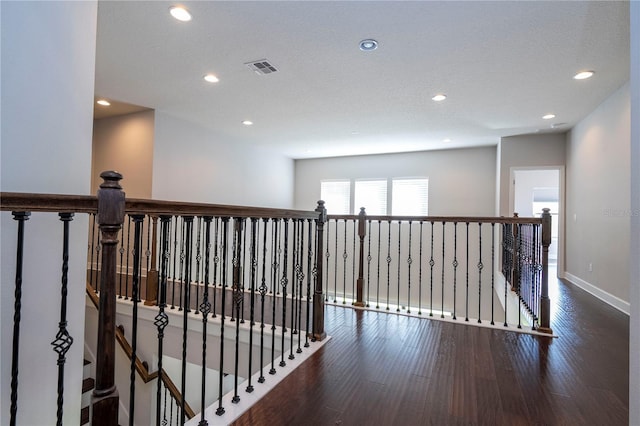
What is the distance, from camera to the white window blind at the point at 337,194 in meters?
8.00

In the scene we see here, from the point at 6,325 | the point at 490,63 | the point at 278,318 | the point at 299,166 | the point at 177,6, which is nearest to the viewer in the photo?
the point at 6,325

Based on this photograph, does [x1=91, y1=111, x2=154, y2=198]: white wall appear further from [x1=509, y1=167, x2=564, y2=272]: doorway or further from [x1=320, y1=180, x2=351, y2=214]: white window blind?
[x1=509, y1=167, x2=564, y2=272]: doorway

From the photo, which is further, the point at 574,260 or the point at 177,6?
the point at 574,260

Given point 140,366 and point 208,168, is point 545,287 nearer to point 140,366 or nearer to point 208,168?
point 140,366

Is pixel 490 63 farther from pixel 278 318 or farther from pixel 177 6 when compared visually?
pixel 278 318

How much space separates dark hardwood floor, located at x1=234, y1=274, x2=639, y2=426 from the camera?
1688mm

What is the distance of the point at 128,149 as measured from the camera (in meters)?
4.97

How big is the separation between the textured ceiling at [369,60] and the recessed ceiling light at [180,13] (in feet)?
0.22

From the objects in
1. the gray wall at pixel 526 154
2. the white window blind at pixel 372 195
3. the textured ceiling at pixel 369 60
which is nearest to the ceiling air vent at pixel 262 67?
the textured ceiling at pixel 369 60

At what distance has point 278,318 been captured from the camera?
3.33 meters

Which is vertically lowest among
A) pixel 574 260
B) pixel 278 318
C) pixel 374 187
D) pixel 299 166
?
pixel 278 318

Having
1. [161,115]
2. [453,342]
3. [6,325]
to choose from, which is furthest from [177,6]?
[453,342]

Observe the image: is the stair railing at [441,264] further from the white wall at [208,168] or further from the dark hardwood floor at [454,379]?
the white wall at [208,168]

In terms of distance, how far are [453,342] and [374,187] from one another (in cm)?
531
